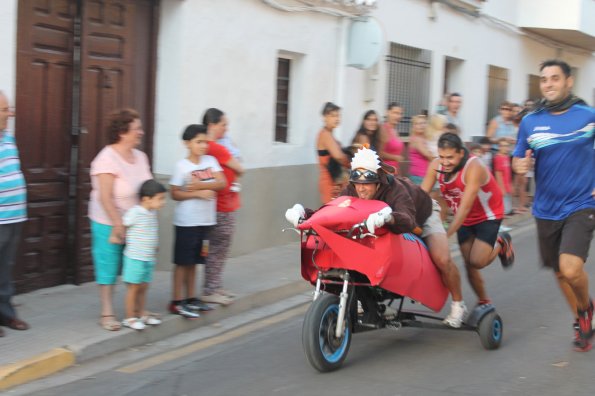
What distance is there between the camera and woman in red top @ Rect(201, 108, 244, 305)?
24.5 ft

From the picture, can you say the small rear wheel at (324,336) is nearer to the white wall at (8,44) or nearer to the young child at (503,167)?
the white wall at (8,44)

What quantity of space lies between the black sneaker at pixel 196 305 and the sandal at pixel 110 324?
804mm

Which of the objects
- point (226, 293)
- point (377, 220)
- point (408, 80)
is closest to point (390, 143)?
point (408, 80)

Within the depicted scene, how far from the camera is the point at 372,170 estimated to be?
228 inches

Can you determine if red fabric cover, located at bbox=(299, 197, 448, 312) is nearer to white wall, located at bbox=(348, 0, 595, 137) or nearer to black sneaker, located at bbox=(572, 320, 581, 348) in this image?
black sneaker, located at bbox=(572, 320, 581, 348)

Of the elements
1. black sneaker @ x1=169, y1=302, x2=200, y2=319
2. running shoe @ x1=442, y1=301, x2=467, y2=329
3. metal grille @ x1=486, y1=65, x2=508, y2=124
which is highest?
metal grille @ x1=486, y1=65, x2=508, y2=124

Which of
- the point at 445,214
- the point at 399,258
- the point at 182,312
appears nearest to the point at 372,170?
the point at 399,258

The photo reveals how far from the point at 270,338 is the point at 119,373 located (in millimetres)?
1448

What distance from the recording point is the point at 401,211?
226 inches

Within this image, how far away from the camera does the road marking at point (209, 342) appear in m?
6.04

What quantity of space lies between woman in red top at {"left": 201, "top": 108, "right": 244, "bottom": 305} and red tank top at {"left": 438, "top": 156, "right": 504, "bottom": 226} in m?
1.95

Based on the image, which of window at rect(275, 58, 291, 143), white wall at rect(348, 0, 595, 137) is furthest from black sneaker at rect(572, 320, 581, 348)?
white wall at rect(348, 0, 595, 137)

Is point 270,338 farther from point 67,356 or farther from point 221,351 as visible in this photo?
point 67,356

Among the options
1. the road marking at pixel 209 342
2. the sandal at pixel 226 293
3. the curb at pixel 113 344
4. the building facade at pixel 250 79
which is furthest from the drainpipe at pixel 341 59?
the sandal at pixel 226 293
